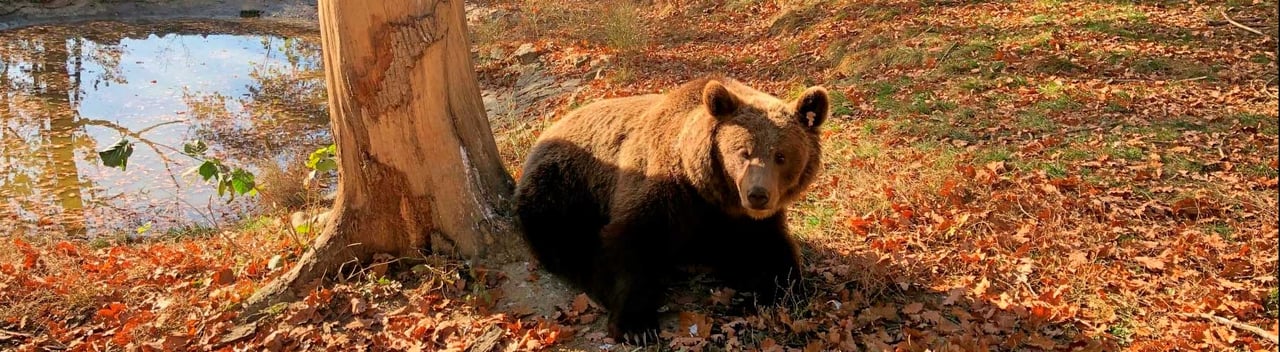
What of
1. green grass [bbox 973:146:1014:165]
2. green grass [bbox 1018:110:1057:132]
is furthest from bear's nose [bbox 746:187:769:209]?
green grass [bbox 1018:110:1057:132]

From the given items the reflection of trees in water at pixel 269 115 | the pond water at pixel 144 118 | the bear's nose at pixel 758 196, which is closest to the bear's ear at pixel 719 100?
the bear's nose at pixel 758 196

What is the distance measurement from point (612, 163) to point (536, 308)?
1.04 m

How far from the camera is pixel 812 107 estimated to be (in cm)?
420

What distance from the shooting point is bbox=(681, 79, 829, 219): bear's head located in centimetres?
404

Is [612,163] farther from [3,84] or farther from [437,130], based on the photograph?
[3,84]

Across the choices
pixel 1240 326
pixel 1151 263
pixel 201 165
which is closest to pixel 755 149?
pixel 1240 326

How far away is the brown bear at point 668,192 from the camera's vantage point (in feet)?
13.7

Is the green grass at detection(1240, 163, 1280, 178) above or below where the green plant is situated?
below

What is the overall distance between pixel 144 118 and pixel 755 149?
1263cm

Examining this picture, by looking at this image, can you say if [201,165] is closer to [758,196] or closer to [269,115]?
[758,196]

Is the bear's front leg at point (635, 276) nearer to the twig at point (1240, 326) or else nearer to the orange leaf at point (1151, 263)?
the twig at point (1240, 326)

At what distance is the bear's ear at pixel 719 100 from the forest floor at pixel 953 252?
1201 millimetres

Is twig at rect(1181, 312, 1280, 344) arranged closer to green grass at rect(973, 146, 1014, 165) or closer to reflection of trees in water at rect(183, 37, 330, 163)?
green grass at rect(973, 146, 1014, 165)

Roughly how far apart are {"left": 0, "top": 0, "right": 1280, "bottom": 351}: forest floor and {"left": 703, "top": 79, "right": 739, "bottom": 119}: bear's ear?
120cm
